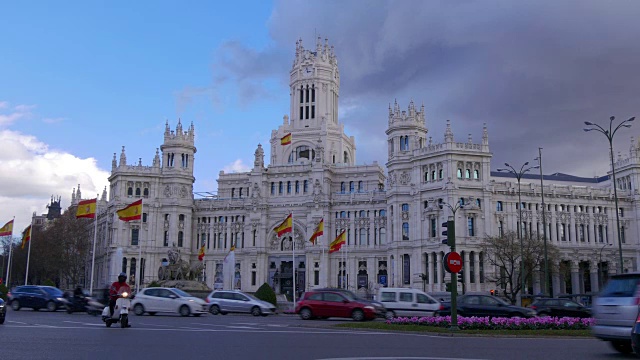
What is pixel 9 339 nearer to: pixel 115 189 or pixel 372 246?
pixel 372 246

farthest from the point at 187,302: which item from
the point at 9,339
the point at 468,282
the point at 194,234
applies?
the point at 194,234

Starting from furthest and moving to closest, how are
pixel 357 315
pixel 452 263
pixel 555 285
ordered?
pixel 555 285 → pixel 357 315 → pixel 452 263

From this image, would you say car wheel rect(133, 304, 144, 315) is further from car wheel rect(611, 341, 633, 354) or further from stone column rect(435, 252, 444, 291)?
stone column rect(435, 252, 444, 291)

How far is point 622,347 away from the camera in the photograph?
18297 millimetres

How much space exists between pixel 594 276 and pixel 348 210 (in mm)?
36623

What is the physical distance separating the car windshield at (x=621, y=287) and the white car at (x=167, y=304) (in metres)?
26.1

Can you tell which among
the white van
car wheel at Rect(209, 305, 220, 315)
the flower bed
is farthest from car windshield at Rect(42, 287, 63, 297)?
the flower bed

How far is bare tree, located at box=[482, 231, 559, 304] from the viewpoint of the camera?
7631cm

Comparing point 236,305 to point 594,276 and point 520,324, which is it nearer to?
point 520,324

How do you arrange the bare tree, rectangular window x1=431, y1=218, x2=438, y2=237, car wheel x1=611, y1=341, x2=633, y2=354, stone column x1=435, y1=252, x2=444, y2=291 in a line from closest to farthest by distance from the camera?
car wheel x1=611, y1=341, x2=633, y2=354 < the bare tree < stone column x1=435, y1=252, x2=444, y2=291 < rectangular window x1=431, y1=218, x2=438, y2=237

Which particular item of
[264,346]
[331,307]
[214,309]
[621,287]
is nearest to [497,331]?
[621,287]

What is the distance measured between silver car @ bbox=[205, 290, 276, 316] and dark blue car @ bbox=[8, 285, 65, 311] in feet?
32.3

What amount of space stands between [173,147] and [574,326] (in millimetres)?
85881

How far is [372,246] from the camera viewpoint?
9600 cm
